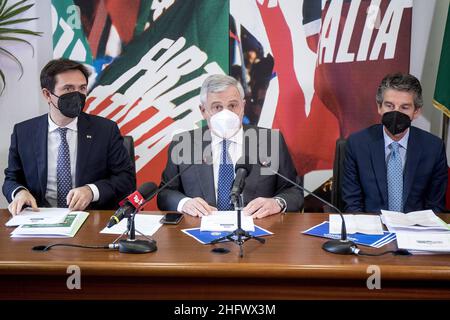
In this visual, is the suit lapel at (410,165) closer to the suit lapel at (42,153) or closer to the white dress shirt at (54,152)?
the white dress shirt at (54,152)

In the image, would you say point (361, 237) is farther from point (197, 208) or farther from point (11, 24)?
point (11, 24)

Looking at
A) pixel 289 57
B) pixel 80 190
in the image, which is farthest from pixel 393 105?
pixel 80 190

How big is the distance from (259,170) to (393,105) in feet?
2.48

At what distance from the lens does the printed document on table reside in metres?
1.84

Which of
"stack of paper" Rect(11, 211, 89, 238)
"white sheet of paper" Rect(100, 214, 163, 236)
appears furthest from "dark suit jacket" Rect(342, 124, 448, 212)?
"stack of paper" Rect(11, 211, 89, 238)

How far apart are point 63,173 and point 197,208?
0.80 m

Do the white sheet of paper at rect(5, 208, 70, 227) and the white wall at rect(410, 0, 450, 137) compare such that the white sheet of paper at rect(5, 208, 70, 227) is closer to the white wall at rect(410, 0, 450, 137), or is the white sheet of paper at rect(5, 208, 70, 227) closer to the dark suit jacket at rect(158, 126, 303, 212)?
the dark suit jacket at rect(158, 126, 303, 212)

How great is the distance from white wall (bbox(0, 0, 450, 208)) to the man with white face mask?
1.37 metres

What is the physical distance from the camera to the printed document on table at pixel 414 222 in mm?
1843

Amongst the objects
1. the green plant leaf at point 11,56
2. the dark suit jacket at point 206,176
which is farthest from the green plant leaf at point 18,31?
the dark suit jacket at point 206,176

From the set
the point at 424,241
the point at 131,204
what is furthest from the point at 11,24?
the point at 424,241

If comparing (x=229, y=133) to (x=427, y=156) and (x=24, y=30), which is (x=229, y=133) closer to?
(x=427, y=156)

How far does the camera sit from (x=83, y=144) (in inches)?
101

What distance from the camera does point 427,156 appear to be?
2.48 m
